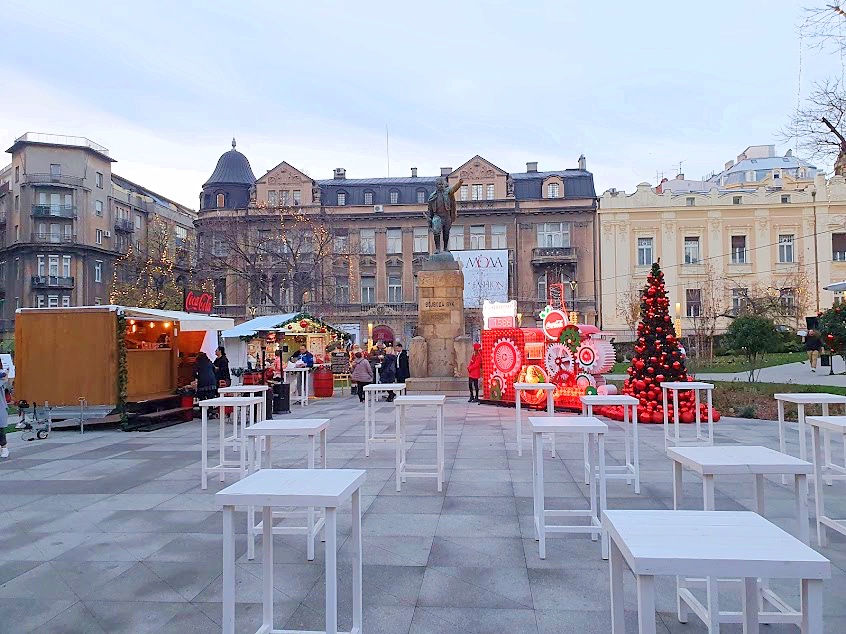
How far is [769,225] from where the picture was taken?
149 ft

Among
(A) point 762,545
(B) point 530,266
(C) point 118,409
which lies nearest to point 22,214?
(B) point 530,266

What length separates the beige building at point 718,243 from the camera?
44.5m

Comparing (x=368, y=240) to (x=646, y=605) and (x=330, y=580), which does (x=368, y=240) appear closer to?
(x=330, y=580)

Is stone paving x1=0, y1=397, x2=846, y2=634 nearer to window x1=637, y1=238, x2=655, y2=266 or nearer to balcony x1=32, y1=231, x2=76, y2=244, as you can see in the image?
window x1=637, y1=238, x2=655, y2=266

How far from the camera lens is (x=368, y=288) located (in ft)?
167

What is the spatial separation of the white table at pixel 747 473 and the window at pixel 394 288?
46482 millimetres

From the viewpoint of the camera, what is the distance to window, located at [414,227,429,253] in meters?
50.2

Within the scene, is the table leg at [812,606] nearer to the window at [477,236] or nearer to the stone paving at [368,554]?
the stone paving at [368,554]

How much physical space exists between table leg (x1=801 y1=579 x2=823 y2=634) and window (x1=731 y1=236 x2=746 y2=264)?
4867 cm

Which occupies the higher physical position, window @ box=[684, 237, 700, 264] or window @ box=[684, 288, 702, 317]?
window @ box=[684, 237, 700, 264]

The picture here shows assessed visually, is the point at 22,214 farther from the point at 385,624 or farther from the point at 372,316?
the point at 385,624

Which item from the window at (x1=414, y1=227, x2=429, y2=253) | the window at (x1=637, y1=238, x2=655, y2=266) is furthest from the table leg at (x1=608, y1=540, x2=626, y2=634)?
the window at (x1=414, y1=227, x2=429, y2=253)

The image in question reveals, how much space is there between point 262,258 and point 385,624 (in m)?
34.1

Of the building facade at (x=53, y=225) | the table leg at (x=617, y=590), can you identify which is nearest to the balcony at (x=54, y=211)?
the building facade at (x=53, y=225)
